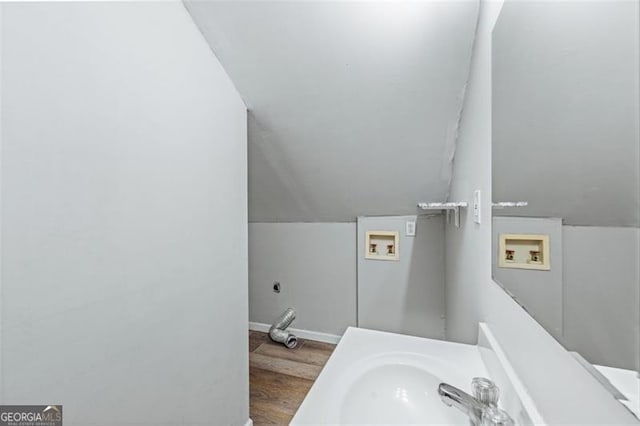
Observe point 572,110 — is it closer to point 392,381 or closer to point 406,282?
point 392,381

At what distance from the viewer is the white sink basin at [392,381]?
0.77 meters

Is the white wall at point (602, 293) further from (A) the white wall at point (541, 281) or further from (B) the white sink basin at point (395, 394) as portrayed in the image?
(B) the white sink basin at point (395, 394)

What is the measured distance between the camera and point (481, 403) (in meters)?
0.65

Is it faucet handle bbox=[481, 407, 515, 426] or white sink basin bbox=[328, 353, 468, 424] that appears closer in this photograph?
faucet handle bbox=[481, 407, 515, 426]

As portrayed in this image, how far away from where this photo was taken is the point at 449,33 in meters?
1.09

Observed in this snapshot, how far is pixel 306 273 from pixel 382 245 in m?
0.75

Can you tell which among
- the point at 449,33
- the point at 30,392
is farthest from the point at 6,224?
the point at 449,33

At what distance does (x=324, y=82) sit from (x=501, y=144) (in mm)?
818

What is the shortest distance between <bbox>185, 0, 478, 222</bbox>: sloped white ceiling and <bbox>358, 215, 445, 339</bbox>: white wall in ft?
1.27

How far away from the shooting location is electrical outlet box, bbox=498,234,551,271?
0.60 metres

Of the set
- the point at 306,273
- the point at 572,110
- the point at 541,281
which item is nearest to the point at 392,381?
the point at 541,281

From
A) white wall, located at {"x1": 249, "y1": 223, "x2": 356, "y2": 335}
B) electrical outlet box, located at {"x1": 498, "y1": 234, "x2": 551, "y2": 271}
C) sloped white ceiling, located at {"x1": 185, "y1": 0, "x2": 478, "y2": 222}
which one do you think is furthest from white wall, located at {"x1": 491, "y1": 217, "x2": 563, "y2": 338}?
white wall, located at {"x1": 249, "y1": 223, "x2": 356, "y2": 335}

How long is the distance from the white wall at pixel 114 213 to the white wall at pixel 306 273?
1313mm

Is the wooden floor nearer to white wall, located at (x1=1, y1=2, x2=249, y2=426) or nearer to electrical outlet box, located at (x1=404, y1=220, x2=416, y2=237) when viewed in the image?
white wall, located at (x1=1, y1=2, x2=249, y2=426)
